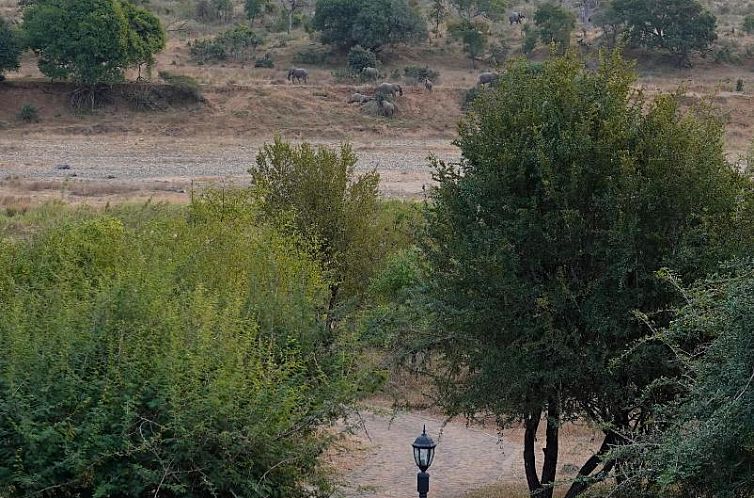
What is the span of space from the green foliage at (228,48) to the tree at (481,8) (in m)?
Result: 17.6

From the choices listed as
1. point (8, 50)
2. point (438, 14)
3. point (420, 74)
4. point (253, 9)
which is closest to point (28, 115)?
point (8, 50)

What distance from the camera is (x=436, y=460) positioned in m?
19.2

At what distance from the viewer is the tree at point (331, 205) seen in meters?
23.1

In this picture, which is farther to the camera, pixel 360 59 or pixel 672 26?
pixel 360 59

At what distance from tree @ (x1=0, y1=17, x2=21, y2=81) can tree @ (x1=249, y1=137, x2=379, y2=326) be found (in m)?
47.9

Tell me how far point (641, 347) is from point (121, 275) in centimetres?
619

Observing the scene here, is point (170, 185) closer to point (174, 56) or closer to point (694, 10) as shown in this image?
point (174, 56)

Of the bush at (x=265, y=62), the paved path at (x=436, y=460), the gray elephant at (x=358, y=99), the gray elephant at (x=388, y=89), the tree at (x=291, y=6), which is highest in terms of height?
the tree at (x=291, y=6)

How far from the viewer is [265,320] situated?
14.6 m

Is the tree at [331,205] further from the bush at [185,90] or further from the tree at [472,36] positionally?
the tree at [472,36]

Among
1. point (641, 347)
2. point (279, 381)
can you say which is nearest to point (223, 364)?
point (279, 381)

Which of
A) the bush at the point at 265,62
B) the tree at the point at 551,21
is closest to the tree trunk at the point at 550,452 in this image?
the tree at the point at 551,21

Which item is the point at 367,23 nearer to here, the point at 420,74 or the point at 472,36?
the point at 420,74

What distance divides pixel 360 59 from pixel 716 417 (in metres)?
67.1
